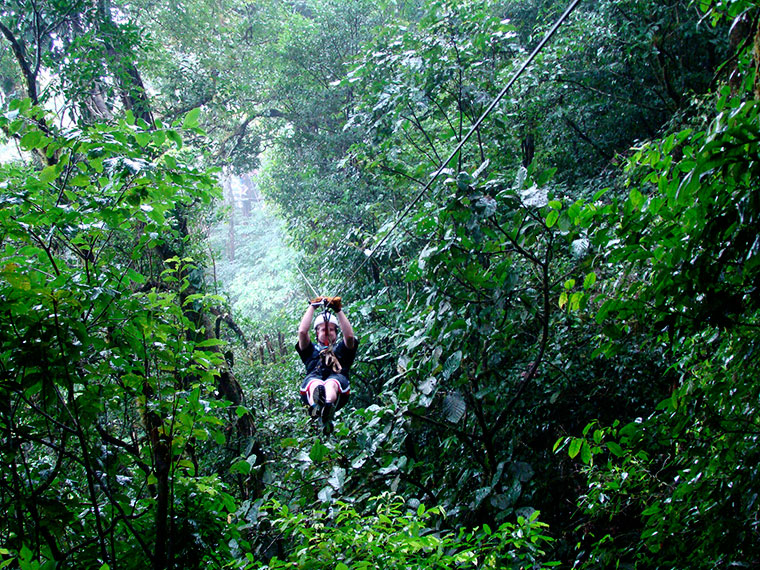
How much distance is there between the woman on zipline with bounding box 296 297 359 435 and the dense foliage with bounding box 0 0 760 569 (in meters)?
0.20

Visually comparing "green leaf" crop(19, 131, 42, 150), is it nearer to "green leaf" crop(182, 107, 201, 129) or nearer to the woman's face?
"green leaf" crop(182, 107, 201, 129)

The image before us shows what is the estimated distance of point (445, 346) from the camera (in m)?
2.49

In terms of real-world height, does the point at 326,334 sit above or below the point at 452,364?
above

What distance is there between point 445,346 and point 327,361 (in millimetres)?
1559

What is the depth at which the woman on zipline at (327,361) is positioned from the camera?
11.6 ft

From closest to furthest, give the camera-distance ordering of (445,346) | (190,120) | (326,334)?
(190,120)
(445,346)
(326,334)

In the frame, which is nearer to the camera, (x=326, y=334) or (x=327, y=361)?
(x=327, y=361)

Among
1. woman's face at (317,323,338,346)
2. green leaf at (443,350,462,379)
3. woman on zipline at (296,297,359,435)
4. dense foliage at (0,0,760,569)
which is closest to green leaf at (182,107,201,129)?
dense foliage at (0,0,760,569)

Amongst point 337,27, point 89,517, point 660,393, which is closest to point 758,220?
point 89,517

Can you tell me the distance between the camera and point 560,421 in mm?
3883

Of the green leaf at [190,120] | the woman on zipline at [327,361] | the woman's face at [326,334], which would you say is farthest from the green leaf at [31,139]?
the woman's face at [326,334]

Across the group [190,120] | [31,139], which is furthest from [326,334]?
[31,139]

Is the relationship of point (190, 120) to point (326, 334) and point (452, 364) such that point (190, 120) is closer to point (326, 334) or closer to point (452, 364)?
point (452, 364)

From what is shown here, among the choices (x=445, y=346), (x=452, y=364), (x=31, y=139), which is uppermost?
(x=31, y=139)
